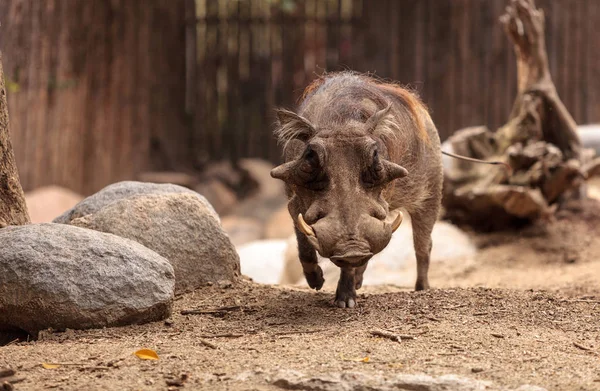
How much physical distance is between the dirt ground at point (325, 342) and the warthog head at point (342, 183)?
1.14 ft

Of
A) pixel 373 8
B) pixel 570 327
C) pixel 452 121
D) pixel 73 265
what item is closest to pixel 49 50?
pixel 373 8

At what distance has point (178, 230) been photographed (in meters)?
4.35

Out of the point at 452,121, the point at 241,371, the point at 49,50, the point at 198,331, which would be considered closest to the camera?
the point at 241,371

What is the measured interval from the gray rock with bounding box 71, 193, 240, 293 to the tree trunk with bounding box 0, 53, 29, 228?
37cm

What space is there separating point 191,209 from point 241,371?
1.82 m

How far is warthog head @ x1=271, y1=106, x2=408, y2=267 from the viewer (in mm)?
3445

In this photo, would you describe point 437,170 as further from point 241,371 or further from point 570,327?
point 241,371

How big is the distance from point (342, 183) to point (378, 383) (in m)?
1.25

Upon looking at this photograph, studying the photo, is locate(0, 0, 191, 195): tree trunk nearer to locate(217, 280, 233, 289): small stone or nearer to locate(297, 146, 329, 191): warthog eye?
locate(217, 280, 233, 289): small stone

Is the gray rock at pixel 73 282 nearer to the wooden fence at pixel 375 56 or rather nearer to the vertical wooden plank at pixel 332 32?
the wooden fence at pixel 375 56

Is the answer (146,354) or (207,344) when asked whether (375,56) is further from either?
(146,354)

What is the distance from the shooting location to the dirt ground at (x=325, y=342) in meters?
2.69

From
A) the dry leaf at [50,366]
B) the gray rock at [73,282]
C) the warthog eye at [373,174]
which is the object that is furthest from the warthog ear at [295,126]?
the dry leaf at [50,366]

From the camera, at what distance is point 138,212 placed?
4348 mm
